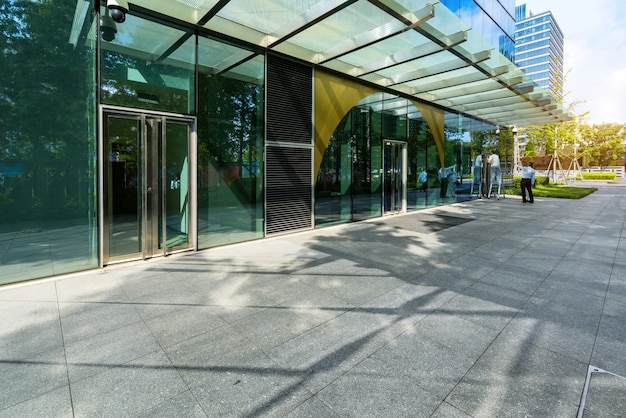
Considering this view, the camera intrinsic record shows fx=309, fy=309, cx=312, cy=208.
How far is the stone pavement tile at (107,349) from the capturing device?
7.52 feet

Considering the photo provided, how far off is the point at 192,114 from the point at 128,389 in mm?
4769

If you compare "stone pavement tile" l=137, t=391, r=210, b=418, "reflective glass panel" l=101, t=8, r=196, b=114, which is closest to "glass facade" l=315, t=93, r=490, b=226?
"reflective glass panel" l=101, t=8, r=196, b=114

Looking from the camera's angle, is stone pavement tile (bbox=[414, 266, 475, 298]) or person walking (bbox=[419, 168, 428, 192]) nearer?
stone pavement tile (bbox=[414, 266, 475, 298])

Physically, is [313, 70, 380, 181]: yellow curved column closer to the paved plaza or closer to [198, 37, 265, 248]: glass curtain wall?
[198, 37, 265, 248]: glass curtain wall

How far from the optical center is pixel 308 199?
790 cm

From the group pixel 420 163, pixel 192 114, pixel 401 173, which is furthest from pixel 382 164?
pixel 192 114

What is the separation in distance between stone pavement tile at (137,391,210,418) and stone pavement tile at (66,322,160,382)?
2.27 feet

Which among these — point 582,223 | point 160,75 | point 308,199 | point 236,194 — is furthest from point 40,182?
point 582,223

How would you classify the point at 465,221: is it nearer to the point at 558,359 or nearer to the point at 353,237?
the point at 353,237

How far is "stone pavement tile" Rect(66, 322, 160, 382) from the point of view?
2293mm

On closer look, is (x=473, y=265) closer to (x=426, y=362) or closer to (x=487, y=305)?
(x=487, y=305)

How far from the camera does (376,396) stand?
1.98 metres

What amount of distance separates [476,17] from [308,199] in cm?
877

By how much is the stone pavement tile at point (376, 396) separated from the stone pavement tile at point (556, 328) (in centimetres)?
129
